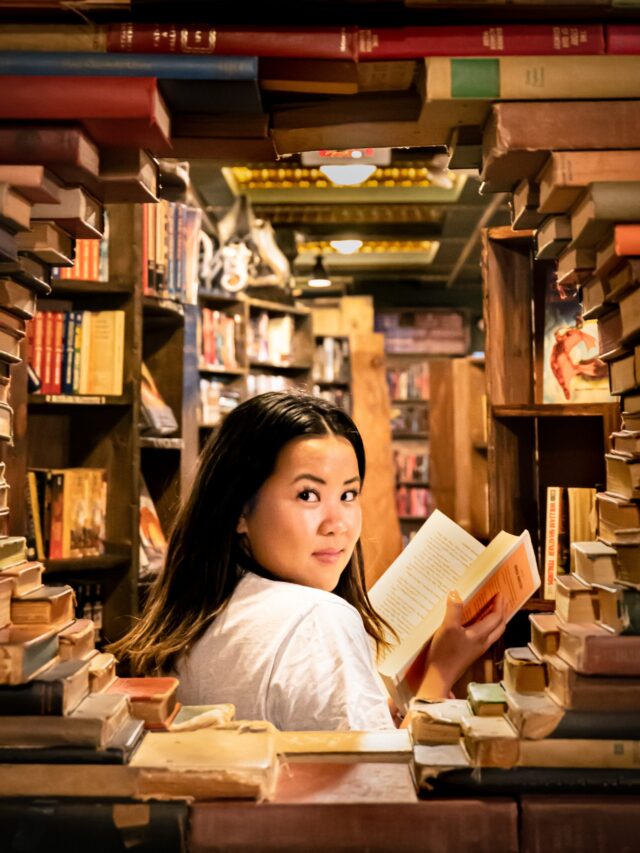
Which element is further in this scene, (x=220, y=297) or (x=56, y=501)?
(x=220, y=297)

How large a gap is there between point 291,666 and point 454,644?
313 mm

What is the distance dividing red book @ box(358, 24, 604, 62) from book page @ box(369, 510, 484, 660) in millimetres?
851

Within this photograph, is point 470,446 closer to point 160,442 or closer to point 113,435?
point 160,442

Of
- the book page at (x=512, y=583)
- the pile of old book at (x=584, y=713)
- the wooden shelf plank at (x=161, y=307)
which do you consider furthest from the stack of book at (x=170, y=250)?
the pile of old book at (x=584, y=713)

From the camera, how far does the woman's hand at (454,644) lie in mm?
1294

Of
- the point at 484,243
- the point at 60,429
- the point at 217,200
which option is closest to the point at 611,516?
the point at 484,243

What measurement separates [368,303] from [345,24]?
4.63 meters

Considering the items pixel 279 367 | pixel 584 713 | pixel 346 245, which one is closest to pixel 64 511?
pixel 584 713

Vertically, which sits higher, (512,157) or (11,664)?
(512,157)

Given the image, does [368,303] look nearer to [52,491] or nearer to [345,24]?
[52,491]

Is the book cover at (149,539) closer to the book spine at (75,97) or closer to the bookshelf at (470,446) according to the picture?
the bookshelf at (470,446)

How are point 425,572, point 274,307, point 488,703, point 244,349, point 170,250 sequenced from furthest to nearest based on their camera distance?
point 274,307
point 244,349
point 170,250
point 425,572
point 488,703

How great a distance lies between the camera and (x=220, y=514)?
1.37 metres

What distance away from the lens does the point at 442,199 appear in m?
5.94
